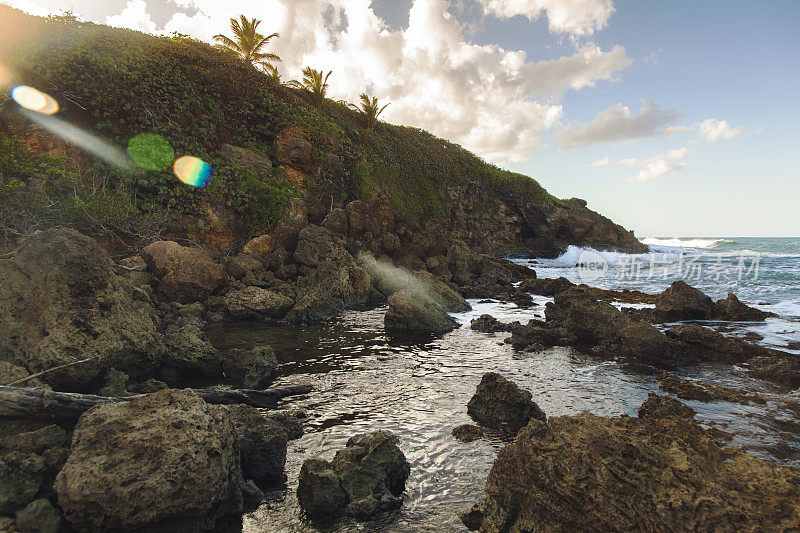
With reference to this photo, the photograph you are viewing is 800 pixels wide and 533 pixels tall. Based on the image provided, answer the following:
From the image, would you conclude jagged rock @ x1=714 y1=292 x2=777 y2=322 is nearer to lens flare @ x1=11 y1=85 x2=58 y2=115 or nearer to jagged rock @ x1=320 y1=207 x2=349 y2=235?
jagged rock @ x1=320 y1=207 x2=349 y2=235

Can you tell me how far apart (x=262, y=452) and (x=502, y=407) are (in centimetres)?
371

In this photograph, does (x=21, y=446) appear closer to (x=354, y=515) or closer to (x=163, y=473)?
(x=163, y=473)

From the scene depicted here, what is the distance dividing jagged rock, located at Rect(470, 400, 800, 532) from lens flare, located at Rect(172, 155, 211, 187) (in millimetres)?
20276

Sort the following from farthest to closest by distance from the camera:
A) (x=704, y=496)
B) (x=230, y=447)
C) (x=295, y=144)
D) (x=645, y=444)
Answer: (x=295, y=144) < (x=230, y=447) < (x=645, y=444) < (x=704, y=496)

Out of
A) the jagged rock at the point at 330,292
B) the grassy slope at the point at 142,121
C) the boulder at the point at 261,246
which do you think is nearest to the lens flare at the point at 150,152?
the grassy slope at the point at 142,121

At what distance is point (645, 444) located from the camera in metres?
3.25

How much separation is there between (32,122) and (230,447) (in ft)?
65.3

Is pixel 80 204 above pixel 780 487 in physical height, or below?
above

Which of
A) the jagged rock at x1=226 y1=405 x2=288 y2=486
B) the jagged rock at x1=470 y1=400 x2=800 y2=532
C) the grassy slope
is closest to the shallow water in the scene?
the jagged rock at x1=226 y1=405 x2=288 y2=486

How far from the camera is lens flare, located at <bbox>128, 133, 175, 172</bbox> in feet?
58.8

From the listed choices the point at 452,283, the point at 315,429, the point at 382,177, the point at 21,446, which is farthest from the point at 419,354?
the point at 382,177

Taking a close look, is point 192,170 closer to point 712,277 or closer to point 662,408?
point 662,408

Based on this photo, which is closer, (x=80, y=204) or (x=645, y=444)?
(x=645, y=444)

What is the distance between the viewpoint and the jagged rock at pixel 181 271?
543 inches
